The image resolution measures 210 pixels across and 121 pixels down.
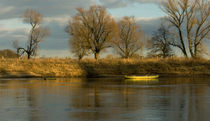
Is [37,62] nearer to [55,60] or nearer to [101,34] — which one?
[55,60]

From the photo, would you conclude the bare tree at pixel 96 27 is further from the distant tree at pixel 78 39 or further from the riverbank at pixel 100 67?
the riverbank at pixel 100 67

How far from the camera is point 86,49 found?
82.2m

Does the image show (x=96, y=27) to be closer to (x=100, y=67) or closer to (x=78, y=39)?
(x=78, y=39)

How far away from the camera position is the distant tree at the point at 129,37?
8838cm

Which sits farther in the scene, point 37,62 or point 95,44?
point 95,44

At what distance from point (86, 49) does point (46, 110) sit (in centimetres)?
6407

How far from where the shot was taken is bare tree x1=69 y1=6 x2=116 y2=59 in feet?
271

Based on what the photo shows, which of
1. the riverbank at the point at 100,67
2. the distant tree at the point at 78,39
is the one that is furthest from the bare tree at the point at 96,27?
the riverbank at the point at 100,67

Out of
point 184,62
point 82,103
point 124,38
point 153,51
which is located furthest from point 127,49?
point 82,103

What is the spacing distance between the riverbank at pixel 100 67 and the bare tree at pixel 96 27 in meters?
14.2

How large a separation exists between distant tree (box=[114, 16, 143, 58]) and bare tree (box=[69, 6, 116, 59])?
5730 mm

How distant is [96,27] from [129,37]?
9.87 m

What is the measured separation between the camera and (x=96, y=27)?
275 ft

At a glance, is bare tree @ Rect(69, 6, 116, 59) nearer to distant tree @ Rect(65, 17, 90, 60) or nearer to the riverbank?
distant tree @ Rect(65, 17, 90, 60)
